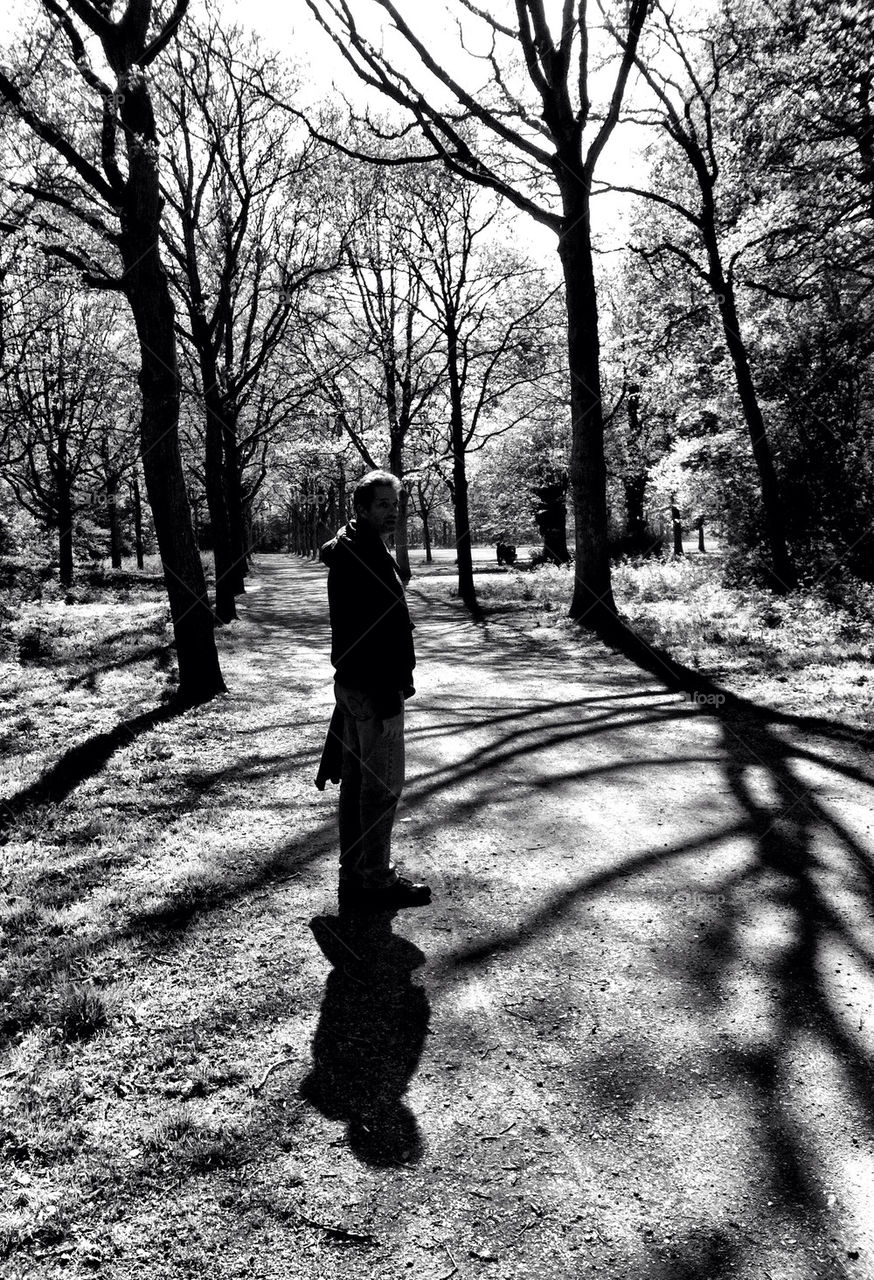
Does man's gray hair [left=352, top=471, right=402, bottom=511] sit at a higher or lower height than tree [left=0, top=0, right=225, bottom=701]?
lower

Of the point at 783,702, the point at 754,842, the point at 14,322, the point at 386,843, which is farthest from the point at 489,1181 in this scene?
the point at 14,322

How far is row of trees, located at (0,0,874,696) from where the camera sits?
881cm

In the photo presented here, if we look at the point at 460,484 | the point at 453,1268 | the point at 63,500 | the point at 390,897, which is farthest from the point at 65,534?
the point at 453,1268

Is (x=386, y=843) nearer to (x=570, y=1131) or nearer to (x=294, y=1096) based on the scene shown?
(x=294, y=1096)

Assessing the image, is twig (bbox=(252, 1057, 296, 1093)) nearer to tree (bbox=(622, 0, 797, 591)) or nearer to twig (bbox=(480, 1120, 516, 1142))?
twig (bbox=(480, 1120, 516, 1142))

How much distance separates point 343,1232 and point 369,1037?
83cm

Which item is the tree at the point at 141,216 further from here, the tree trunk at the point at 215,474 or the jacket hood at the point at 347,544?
the tree trunk at the point at 215,474

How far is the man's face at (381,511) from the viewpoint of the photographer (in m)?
3.81

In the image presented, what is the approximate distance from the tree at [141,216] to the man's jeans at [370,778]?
17.4 feet

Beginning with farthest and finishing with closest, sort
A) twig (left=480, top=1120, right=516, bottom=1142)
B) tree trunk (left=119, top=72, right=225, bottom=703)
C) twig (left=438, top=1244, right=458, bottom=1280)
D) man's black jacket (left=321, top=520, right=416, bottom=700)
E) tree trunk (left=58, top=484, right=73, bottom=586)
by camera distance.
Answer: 1. tree trunk (left=58, top=484, right=73, bottom=586)
2. tree trunk (left=119, top=72, right=225, bottom=703)
3. man's black jacket (left=321, top=520, right=416, bottom=700)
4. twig (left=480, top=1120, right=516, bottom=1142)
5. twig (left=438, top=1244, right=458, bottom=1280)

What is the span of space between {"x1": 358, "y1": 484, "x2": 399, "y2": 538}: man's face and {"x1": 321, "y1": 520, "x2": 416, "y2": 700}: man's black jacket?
46 mm

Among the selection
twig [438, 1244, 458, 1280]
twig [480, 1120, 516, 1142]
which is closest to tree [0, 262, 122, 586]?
twig [480, 1120, 516, 1142]

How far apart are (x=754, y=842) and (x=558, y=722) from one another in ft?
9.52

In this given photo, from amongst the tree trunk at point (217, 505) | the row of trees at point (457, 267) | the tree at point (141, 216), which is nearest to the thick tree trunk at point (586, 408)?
the row of trees at point (457, 267)
